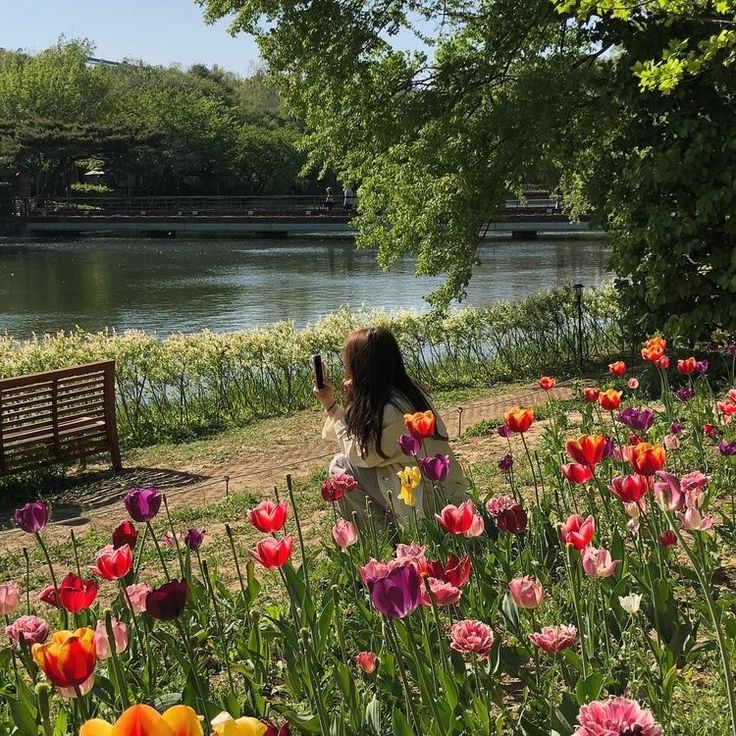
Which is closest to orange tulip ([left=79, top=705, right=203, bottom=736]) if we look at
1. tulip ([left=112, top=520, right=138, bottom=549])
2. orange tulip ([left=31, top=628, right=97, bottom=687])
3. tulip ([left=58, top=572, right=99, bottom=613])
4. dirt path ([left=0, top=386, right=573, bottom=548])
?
orange tulip ([left=31, top=628, right=97, bottom=687])

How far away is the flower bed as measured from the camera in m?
1.87

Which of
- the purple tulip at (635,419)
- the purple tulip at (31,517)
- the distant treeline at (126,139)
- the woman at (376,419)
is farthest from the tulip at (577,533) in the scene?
the distant treeline at (126,139)

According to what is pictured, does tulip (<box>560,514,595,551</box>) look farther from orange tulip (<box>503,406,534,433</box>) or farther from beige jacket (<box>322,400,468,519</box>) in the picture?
beige jacket (<box>322,400,468,519</box>)

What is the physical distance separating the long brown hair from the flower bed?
0.64 metres

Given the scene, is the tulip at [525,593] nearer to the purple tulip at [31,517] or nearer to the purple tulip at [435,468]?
the purple tulip at [435,468]

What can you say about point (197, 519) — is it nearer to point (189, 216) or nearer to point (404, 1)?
point (404, 1)

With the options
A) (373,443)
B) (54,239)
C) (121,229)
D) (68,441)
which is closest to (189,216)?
(121,229)

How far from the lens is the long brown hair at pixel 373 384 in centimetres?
418

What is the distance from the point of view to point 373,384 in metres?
4.22

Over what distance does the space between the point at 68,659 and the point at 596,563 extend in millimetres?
1143

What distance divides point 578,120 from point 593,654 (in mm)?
10560

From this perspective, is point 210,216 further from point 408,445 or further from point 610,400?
point 408,445

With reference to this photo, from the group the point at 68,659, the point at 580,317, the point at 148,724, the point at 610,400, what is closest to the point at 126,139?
the point at 580,317

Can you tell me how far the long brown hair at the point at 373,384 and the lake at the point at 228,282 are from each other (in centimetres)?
1580
